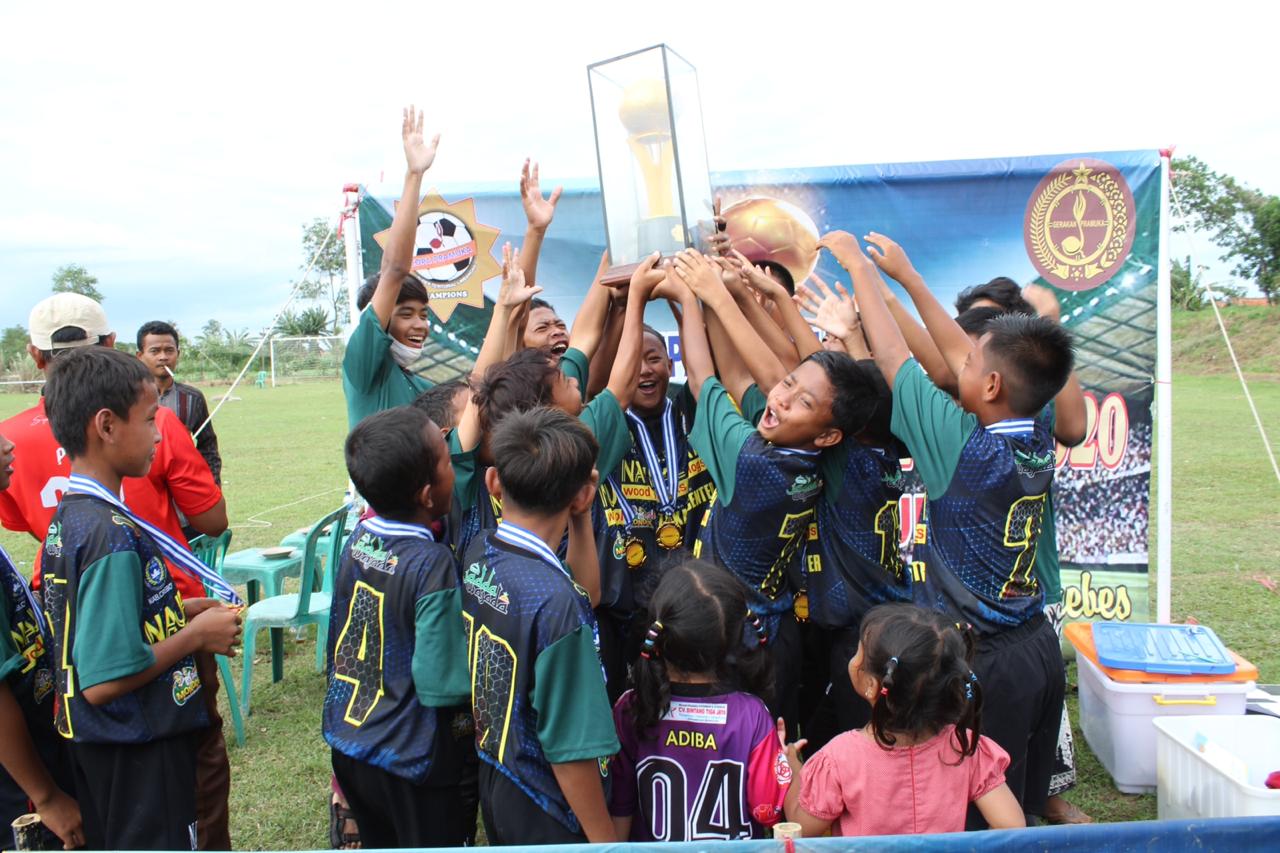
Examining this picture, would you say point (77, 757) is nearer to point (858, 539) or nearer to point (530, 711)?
point (530, 711)

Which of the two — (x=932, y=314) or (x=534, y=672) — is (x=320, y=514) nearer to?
(x=932, y=314)

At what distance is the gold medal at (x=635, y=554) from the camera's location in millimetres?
3244

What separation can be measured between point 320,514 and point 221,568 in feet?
16.0

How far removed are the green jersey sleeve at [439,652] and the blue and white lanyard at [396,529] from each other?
177mm

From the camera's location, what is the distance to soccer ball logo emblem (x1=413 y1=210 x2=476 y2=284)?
5.03 meters

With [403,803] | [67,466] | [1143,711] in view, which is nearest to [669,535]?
[403,803]

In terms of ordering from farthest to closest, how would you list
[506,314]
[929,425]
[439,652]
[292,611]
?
[292,611]
[506,314]
[929,425]
[439,652]

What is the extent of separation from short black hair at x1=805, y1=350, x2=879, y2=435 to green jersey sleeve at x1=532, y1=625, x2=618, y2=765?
1.05 metres

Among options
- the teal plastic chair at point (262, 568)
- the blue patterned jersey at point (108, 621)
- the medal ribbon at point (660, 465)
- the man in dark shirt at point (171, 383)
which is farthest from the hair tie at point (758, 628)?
the man in dark shirt at point (171, 383)

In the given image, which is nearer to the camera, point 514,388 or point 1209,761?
point 514,388

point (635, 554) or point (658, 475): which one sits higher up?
point (658, 475)

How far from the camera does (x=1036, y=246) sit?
16.3 feet

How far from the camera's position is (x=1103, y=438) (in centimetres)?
495

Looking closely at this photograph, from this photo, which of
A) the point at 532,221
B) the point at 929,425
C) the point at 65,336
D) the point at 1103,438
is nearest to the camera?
the point at 929,425
